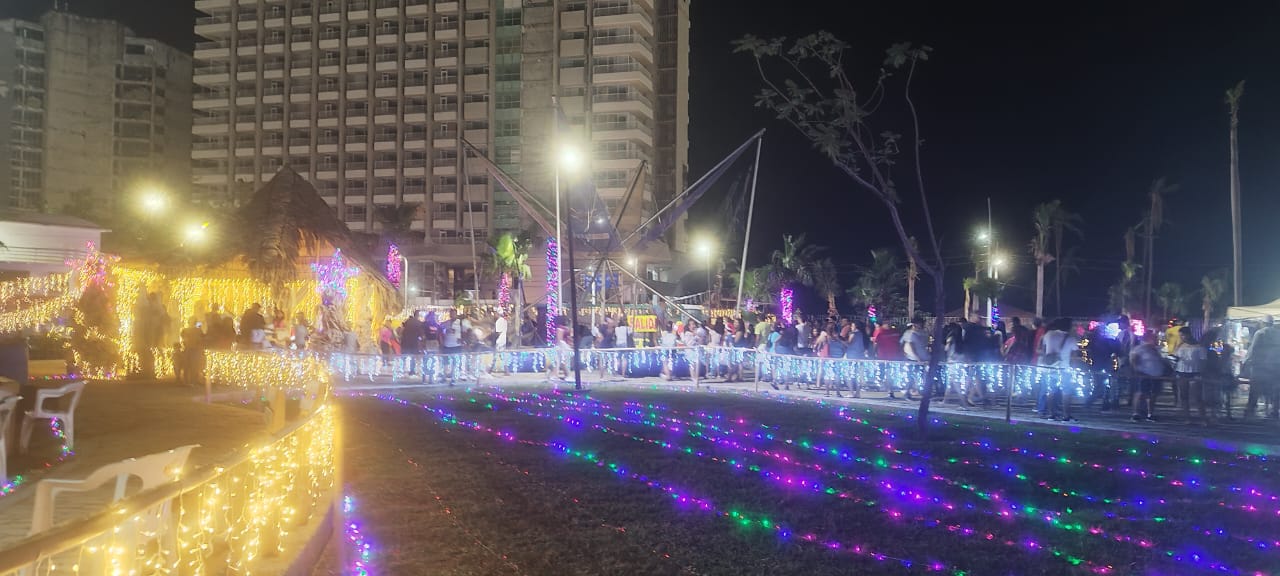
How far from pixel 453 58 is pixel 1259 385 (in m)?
73.4

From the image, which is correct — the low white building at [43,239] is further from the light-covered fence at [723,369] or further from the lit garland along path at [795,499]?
the lit garland along path at [795,499]

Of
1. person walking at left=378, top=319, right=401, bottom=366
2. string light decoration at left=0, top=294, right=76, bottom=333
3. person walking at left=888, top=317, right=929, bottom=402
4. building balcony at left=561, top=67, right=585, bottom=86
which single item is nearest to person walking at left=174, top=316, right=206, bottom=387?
person walking at left=378, top=319, right=401, bottom=366

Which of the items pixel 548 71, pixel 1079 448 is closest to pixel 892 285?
pixel 548 71

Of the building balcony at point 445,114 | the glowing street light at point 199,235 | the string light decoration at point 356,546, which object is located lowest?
the string light decoration at point 356,546

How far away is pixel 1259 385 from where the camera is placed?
1482 cm

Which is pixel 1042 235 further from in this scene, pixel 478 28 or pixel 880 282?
pixel 478 28

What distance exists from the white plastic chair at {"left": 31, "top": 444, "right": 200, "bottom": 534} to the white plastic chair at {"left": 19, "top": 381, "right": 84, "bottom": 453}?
16.2 feet

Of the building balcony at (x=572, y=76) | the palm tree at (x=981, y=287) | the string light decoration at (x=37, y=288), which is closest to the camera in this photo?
the string light decoration at (x=37, y=288)

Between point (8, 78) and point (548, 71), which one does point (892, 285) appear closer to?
point (548, 71)

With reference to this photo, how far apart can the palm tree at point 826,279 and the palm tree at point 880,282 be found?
2.40 meters

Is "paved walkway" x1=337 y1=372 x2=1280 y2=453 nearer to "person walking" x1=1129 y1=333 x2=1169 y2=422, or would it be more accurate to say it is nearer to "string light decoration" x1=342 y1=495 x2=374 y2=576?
"person walking" x1=1129 y1=333 x2=1169 y2=422

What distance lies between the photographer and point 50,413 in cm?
898

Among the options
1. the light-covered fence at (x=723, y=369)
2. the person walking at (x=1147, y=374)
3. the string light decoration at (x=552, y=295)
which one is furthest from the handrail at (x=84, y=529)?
the string light decoration at (x=552, y=295)

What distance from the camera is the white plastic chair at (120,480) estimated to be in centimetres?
430
